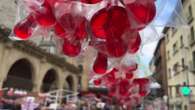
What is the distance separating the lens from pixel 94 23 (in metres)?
1.50

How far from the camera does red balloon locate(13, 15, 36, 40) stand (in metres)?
1.85

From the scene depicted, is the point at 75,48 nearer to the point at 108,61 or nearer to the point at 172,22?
the point at 108,61

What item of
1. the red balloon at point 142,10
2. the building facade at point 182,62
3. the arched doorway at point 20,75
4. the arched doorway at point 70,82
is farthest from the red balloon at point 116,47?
the arched doorway at point 70,82

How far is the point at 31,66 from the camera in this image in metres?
15.8

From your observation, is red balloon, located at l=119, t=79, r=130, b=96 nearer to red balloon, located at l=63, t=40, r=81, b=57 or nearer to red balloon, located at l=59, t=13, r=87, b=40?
red balloon, located at l=63, t=40, r=81, b=57

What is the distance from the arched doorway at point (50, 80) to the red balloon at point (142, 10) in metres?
18.1

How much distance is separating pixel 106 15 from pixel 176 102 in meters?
25.4

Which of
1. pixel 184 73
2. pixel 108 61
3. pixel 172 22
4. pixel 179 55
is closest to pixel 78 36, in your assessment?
pixel 108 61

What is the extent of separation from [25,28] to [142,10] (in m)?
0.82

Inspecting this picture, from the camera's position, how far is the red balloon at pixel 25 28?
1854 mm

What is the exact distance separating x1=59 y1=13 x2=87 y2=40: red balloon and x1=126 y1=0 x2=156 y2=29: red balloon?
0.33 meters

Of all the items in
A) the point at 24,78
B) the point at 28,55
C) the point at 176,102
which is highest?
the point at 28,55

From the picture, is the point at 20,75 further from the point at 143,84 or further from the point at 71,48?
the point at 71,48

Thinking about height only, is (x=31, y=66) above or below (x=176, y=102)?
above
